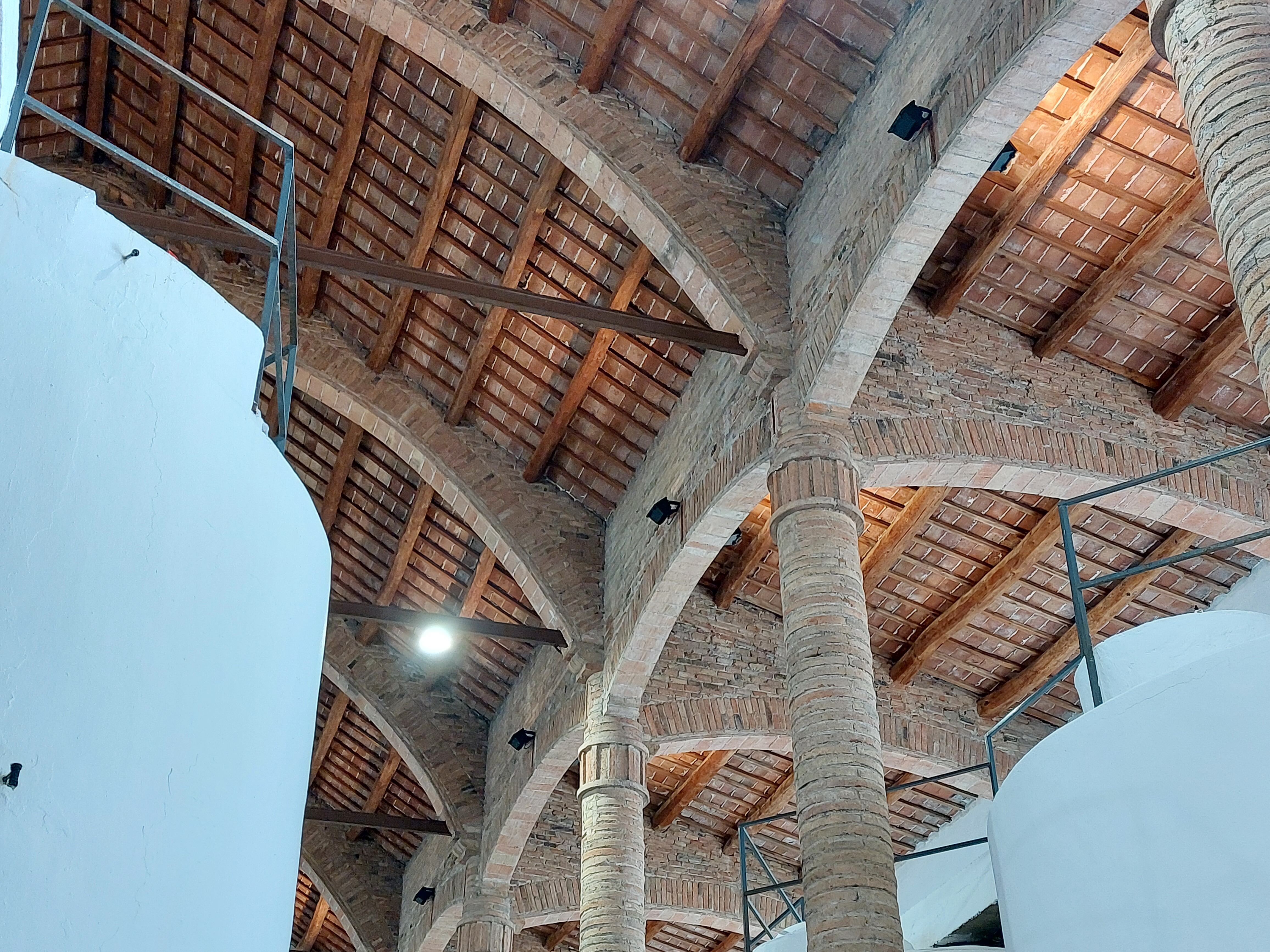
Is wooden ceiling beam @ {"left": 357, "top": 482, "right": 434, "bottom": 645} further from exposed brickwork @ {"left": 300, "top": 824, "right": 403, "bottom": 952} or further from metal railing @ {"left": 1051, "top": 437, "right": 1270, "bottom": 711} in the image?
metal railing @ {"left": 1051, "top": 437, "right": 1270, "bottom": 711}

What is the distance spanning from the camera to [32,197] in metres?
2.97

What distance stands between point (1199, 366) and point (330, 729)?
1209 centimetres

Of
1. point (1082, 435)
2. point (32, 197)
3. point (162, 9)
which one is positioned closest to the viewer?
point (32, 197)

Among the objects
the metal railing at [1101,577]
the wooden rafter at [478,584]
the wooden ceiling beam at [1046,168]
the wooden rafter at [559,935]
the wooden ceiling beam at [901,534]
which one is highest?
the wooden rafter at [478,584]

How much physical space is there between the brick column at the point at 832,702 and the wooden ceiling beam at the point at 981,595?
329 cm

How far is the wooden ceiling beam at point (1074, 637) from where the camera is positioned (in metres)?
11.8

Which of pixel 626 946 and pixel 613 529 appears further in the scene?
pixel 613 529

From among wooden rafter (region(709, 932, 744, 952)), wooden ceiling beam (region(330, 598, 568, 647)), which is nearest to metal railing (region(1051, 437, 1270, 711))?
wooden ceiling beam (region(330, 598, 568, 647))

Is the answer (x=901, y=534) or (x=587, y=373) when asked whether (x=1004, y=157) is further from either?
(x=587, y=373)

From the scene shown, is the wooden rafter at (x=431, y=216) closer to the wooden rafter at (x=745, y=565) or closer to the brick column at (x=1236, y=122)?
the wooden rafter at (x=745, y=565)

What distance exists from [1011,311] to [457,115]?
15.4ft

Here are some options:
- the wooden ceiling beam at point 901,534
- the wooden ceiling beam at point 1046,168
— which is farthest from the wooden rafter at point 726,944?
the wooden ceiling beam at point 1046,168

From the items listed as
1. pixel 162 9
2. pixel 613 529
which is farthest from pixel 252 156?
pixel 613 529

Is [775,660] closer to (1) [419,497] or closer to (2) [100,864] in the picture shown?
(1) [419,497]
